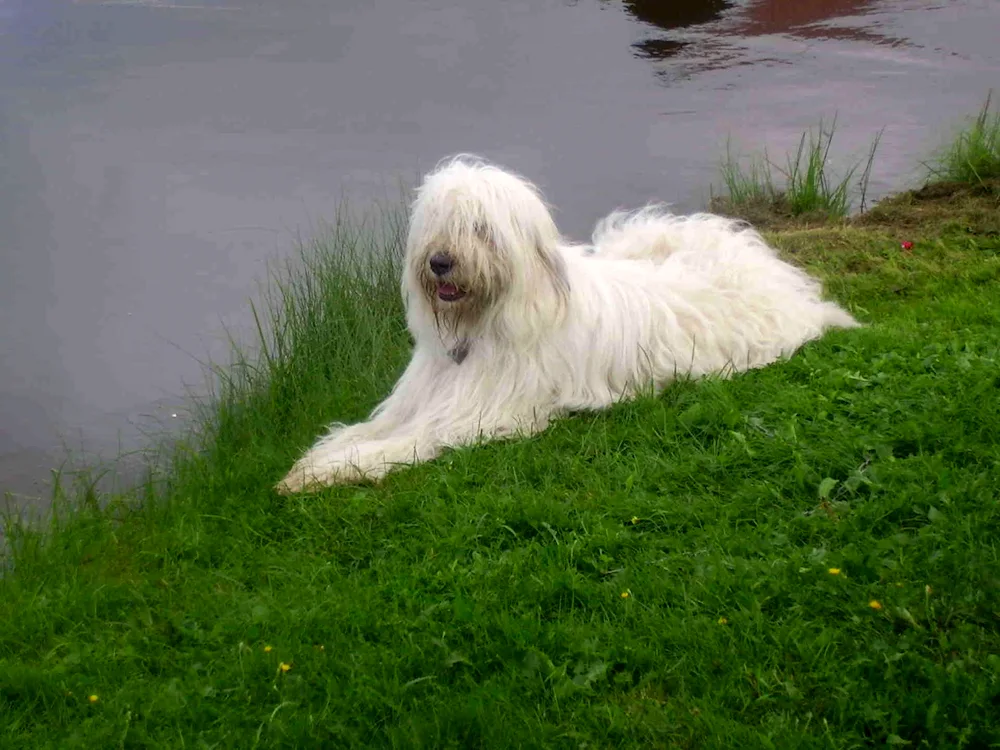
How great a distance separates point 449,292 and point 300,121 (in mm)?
11611

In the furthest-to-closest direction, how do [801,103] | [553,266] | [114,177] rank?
[801,103], [114,177], [553,266]

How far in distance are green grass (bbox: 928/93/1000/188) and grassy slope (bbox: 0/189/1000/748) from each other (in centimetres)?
482

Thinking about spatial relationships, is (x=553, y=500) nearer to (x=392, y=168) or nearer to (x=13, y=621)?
(x=13, y=621)

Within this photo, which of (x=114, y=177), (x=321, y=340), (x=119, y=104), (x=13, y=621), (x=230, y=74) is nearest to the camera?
(x=13, y=621)

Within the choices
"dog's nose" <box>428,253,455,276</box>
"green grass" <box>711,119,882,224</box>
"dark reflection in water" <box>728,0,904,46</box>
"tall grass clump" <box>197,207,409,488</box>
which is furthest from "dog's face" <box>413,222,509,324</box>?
"dark reflection in water" <box>728,0,904,46</box>

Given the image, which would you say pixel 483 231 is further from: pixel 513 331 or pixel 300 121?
pixel 300 121

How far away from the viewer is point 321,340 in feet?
27.5

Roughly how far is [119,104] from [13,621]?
13.8 metres

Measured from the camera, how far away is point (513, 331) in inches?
237

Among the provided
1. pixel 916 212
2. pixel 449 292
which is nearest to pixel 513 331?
pixel 449 292

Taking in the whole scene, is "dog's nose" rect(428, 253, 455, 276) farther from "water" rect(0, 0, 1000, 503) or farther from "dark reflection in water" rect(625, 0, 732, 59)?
"dark reflection in water" rect(625, 0, 732, 59)

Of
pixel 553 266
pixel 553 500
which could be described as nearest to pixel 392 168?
pixel 553 266

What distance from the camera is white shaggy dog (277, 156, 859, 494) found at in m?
5.86

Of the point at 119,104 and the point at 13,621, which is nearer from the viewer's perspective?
the point at 13,621
